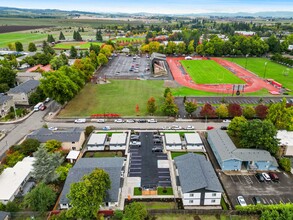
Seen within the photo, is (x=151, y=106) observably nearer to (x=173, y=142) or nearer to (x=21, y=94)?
(x=173, y=142)

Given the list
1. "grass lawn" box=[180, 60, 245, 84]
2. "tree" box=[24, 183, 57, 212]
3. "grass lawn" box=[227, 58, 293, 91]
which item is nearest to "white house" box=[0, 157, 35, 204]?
"tree" box=[24, 183, 57, 212]

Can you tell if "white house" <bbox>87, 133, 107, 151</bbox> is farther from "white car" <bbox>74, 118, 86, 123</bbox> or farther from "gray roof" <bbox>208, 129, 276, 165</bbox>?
"gray roof" <bbox>208, 129, 276, 165</bbox>

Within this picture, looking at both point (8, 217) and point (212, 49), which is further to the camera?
point (212, 49)

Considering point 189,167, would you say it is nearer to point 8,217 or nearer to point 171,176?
point 171,176

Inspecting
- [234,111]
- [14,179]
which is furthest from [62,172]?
[234,111]

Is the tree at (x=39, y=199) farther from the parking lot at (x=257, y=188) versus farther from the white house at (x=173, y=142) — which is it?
the parking lot at (x=257, y=188)

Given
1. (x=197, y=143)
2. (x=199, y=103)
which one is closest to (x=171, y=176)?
(x=197, y=143)
